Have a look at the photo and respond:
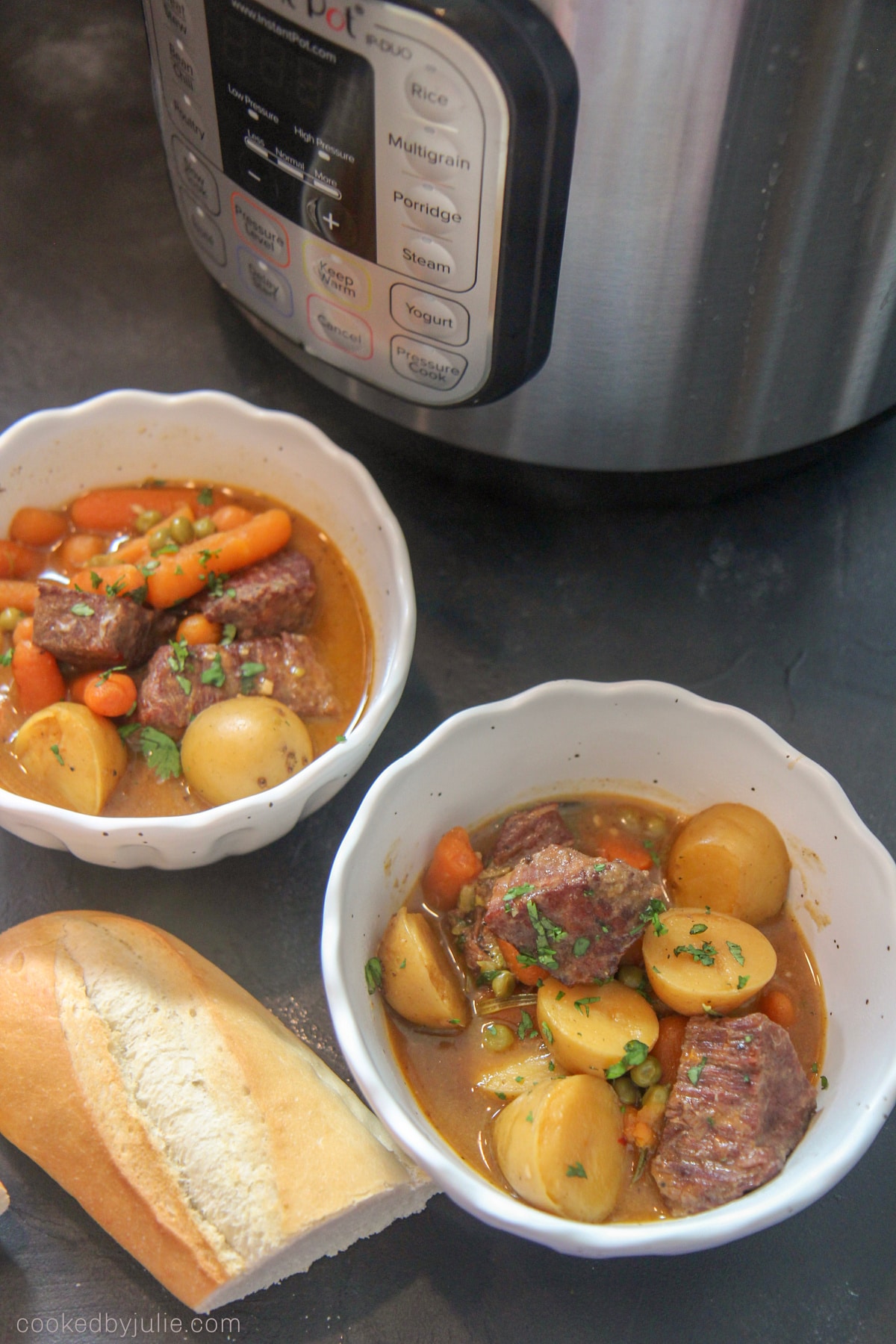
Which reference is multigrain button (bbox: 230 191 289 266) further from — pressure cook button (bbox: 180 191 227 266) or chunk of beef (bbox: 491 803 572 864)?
chunk of beef (bbox: 491 803 572 864)

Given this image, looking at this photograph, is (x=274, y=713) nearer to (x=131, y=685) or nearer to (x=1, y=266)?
(x=131, y=685)

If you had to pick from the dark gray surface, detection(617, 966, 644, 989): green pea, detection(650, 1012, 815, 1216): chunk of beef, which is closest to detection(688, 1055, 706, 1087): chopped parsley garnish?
detection(650, 1012, 815, 1216): chunk of beef

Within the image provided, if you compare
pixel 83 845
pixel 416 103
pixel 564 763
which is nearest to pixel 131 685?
pixel 83 845

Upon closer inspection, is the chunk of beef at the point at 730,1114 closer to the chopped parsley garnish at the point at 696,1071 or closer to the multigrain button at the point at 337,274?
the chopped parsley garnish at the point at 696,1071

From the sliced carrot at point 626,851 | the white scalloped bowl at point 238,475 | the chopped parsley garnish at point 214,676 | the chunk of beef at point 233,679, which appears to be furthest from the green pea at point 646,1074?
the chopped parsley garnish at point 214,676

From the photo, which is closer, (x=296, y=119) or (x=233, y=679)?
(x=296, y=119)

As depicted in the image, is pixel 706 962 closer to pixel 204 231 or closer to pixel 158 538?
pixel 158 538

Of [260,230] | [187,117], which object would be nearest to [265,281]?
[260,230]
